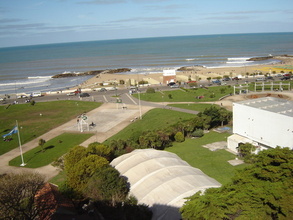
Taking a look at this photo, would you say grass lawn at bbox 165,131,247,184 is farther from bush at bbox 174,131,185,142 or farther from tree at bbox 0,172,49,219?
tree at bbox 0,172,49,219

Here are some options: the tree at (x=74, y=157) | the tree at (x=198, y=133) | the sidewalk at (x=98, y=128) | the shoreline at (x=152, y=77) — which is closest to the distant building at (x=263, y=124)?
the tree at (x=198, y=133)

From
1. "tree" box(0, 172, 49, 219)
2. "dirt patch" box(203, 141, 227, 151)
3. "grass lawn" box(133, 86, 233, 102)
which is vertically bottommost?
"dirt patch" box(203, 141, 227, 151)

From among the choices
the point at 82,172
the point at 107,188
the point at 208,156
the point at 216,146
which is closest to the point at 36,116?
the point at 82,172

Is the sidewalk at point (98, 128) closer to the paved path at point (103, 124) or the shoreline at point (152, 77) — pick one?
the paved path at point (103, 124)

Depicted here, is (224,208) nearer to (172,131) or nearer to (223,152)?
(223,152)

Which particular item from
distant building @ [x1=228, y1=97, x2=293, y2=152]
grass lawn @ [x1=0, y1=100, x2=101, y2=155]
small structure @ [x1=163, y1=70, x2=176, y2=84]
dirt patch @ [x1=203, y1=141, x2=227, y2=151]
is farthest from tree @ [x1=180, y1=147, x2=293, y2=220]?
small structure @ [x1=163, y1=70, x2=176, y2=84]

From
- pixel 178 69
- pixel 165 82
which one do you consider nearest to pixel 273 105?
pixel 165 82
